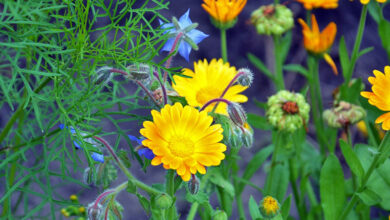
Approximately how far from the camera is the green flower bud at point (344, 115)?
156 centimetres

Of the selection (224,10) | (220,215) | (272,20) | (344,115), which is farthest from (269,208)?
(272,20)

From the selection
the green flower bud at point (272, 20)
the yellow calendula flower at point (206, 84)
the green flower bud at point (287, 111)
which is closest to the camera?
the yellow calendula flower at point (206, 84)

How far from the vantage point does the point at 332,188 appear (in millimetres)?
1423

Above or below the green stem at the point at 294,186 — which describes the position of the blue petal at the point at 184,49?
above

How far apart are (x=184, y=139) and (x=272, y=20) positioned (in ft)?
2.71

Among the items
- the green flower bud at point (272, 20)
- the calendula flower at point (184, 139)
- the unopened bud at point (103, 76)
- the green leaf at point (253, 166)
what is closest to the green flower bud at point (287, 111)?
the green leaf at point (253, 166)

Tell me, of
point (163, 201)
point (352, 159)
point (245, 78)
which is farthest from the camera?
point (352, 159)

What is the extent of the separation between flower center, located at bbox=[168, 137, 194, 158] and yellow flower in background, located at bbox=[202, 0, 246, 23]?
0.56m

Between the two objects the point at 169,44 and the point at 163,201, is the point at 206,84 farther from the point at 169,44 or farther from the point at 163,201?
the point at 163,201

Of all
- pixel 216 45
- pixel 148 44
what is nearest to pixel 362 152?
pixel 148 44

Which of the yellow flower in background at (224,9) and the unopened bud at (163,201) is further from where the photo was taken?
the yellow flower in background at (224,9)

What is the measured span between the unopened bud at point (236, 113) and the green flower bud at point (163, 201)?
0.69 feet

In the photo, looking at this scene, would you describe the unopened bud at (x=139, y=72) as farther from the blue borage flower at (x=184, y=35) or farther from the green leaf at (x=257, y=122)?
the green leaf at (x=257, y=122)

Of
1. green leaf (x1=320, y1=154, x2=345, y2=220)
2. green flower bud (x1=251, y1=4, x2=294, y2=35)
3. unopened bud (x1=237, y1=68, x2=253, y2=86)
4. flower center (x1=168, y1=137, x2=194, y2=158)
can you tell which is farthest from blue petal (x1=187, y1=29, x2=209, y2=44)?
green flower bud (x1=251, y1=4, x2=294, y2=35)
